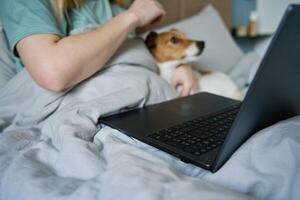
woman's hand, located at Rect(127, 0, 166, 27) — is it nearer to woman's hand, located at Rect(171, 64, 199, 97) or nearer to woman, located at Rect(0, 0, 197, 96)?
woman, located at Rect(0, 0, 197, 96)

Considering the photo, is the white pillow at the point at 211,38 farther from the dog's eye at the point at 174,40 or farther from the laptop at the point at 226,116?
the laptop at the point at 226,116

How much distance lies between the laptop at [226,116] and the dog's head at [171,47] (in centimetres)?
59

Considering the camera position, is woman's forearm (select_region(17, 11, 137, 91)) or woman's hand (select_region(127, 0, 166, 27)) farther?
woman's hand (select_region(127, 0, 166, 27))

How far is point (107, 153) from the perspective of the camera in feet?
1.78

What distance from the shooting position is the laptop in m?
0.42

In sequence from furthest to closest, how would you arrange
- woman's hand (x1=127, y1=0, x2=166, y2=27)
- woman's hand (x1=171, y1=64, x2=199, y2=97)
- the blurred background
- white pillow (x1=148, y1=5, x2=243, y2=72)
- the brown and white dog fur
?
the blurred background → white pillow (x1=148, y1=5, x2=243, y2=72) → the brown and white dog fur → woman's hand (x1=171, y1=64, x2=199, y2=97) → woman's hand (x1=127, y1=0, x2=166, y2=27)

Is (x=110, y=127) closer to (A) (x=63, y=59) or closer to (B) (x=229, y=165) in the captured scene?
(A) (x=63, y=59)

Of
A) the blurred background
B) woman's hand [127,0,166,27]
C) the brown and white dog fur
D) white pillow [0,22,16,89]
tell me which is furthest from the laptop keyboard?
the blurred background

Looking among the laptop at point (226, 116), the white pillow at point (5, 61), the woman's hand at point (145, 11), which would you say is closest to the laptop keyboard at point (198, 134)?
the laptop at point (226, 116)

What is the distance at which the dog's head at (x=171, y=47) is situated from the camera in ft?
4.50

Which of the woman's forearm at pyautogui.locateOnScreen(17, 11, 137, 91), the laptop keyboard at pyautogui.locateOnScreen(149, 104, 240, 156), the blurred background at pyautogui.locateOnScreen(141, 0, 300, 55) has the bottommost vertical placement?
the blurred background at pyautogui.locateOnScreen(141, 0, 300, 55)

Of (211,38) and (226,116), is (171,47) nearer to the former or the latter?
(211,38)

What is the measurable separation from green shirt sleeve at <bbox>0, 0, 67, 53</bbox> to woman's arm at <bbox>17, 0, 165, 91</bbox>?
2 centimetres

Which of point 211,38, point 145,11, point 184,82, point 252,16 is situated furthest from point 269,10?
point 145,11
